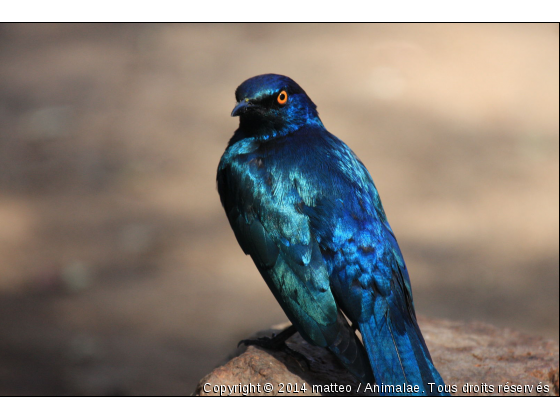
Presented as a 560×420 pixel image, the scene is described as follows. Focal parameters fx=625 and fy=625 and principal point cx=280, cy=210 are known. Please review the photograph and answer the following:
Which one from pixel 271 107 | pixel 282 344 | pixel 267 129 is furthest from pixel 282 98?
pixel 282 344

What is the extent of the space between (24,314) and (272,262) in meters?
3.50

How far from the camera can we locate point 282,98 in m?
3.42

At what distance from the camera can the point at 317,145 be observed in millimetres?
3389

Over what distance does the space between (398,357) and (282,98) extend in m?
1.50

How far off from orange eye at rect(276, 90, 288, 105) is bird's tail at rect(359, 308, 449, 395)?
126cm

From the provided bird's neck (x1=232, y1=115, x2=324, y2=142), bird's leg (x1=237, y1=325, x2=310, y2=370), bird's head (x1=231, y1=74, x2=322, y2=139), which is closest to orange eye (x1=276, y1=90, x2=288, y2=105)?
bird's head (x1=231, y1=74, x2=322, y2=139)

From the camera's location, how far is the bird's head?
10.9 ft

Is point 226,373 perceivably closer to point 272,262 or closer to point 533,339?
point 272,262

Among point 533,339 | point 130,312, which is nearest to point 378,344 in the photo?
point 533,339

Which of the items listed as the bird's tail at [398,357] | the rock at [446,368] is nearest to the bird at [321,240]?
the bird's tail at [398,357]

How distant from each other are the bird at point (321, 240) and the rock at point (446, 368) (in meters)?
0.39

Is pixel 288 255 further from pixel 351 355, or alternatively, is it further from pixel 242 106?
pixel 242 106

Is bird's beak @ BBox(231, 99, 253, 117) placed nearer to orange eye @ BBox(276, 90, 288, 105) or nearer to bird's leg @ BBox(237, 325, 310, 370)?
orange eye @ BBox(276, 90, 288, 105)

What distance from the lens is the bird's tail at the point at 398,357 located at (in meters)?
2.80
